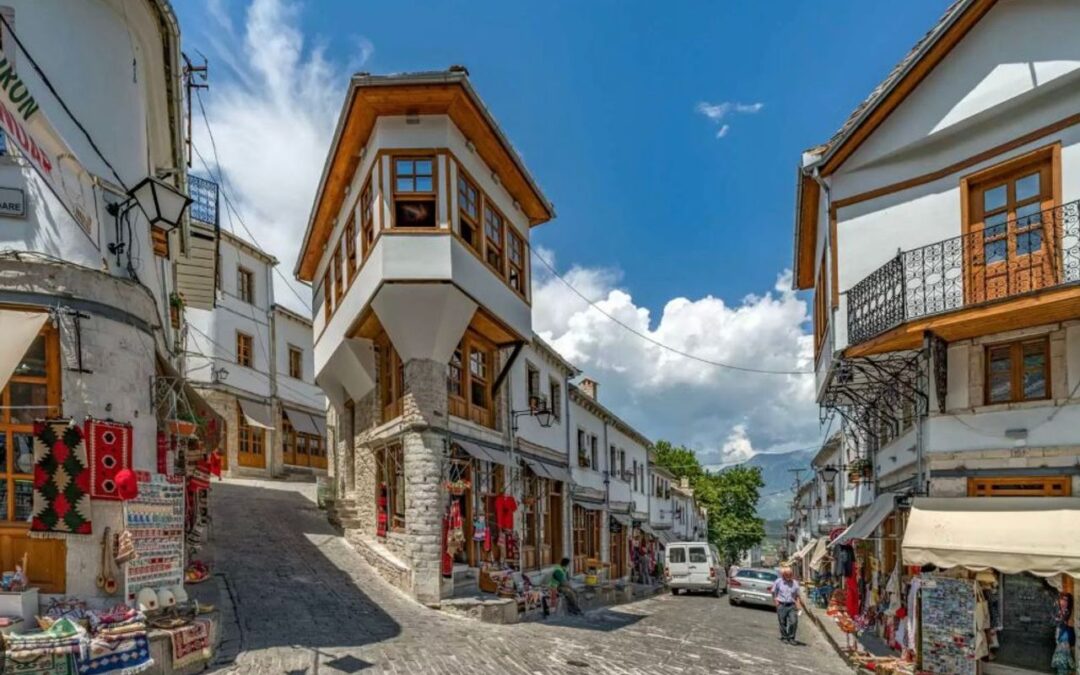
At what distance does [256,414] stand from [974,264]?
24.5 m

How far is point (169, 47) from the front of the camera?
33.6 feet

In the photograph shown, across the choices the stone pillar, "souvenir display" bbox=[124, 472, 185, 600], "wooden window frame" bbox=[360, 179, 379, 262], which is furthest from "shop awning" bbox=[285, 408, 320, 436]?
"souvenir display" bbox=[124, 472, 185, 600]

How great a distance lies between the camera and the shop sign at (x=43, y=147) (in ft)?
16.0

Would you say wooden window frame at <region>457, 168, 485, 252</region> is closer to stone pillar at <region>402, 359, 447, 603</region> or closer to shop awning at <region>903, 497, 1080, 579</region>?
stone pillar at <region>402, 359, 447, 603</region>

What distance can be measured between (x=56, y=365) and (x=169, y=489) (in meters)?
1.99

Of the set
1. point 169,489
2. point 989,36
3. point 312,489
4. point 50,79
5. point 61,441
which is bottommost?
point 312,489

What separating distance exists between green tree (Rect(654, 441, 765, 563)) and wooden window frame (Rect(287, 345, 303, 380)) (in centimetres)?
3227

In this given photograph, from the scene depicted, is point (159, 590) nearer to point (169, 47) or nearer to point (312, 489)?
point (169, 47)

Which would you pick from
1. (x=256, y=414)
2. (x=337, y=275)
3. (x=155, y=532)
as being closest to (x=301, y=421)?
(x=256, y=414)

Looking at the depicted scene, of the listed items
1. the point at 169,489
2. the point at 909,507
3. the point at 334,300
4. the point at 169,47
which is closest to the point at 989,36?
the point at 909,507

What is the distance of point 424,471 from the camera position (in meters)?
13.0

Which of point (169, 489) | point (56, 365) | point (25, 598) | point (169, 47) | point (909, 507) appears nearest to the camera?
point (25, 598)

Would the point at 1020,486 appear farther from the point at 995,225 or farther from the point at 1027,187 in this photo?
the point at 1027,187

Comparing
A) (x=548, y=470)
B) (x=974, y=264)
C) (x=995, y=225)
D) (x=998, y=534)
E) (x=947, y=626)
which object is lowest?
(x=947, y=626)
